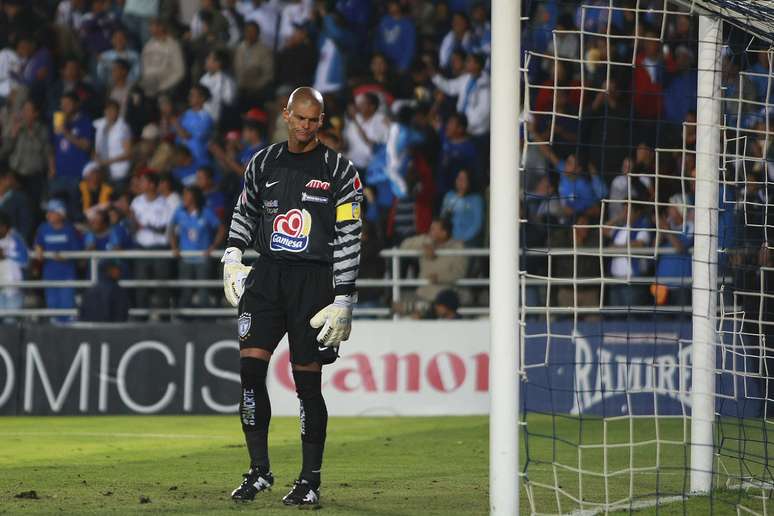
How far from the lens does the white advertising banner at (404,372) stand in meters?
14.5

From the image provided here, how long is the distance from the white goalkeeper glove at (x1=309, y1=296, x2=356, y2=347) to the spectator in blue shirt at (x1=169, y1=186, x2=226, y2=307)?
8.66m

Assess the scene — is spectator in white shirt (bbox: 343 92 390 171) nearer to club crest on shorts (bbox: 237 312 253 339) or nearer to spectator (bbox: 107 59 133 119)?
spectator (bbox: 107 59 133 119)

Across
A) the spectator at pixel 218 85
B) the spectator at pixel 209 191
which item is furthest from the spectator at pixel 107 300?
the spectator at pixel 218 85

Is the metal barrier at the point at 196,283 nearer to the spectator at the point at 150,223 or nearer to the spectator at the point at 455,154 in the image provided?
the spectator at the point at 150,223

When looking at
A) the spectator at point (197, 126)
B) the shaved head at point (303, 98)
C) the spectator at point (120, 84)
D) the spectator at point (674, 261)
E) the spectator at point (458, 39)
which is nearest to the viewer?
the shaved head at point (303, 98)

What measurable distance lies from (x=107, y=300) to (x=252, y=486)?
839 centimetres

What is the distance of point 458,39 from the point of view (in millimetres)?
17422

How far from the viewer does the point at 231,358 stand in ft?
48.2

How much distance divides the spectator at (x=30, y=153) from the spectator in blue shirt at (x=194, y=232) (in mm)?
2628

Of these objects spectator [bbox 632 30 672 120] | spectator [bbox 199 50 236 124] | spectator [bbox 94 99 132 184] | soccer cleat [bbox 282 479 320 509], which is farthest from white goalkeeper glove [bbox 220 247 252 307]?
spectator [bbox 199 50 236 124]

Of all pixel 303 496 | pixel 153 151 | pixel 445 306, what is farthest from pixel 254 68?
pixel 303 496

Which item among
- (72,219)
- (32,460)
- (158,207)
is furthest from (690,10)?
(72,219)

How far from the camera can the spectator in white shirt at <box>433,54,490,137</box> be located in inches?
654

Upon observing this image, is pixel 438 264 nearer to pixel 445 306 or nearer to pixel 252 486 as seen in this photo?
pixel 445 306
